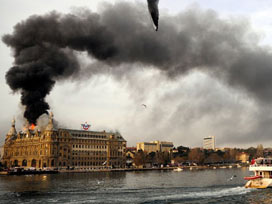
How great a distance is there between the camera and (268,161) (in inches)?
2687

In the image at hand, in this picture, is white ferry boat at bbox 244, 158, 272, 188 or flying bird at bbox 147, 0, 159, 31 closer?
flying bird at bbox 147, 0, 159, 31

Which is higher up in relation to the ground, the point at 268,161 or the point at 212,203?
the point at 268,161

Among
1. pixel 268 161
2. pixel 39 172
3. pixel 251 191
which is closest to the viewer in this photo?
pixel 251 191

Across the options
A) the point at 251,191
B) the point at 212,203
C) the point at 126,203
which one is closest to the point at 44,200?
the point at 126,203

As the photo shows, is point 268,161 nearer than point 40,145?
Yes

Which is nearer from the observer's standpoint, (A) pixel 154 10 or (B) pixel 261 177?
(A) pixel 154 10

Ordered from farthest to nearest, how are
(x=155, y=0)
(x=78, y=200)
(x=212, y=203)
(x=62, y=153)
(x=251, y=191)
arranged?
(x=62, y=153) < (x=251, y=191) < (x=78, y=200) < (x=212, y=203) < (x=155, y=0)

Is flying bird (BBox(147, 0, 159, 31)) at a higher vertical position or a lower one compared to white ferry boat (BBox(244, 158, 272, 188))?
higher

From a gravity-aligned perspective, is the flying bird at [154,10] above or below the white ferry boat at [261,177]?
above

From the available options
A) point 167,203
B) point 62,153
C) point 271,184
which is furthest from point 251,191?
point 62,153

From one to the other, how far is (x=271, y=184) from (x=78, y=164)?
493 feet

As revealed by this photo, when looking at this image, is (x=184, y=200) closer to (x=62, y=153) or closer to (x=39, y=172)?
(x=39, y=172)

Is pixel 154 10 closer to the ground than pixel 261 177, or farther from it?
farther from it

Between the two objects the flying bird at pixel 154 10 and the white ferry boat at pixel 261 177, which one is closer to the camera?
the flying bird at pixel 154 10
